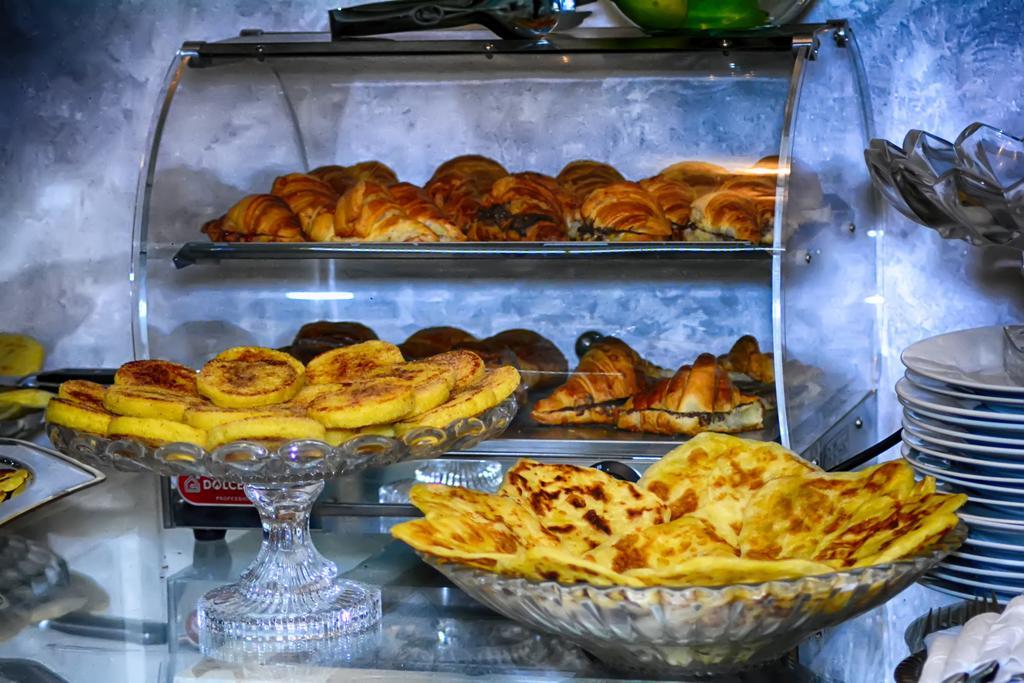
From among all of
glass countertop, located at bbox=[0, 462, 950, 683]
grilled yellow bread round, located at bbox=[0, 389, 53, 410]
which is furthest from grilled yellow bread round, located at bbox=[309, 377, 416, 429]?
grilled yellow bread round, located at bbox=[0, 389, 53, 410]

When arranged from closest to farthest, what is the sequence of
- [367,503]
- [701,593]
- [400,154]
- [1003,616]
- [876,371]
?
[701,593] < [1003,616] < [367,503] < [876,371] < [400,154]

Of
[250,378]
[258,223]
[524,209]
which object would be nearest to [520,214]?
[524,209]

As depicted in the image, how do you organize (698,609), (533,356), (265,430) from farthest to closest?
(533,356), (265,430), (698,609)

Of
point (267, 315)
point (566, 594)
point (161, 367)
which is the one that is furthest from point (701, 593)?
point (267, 315)

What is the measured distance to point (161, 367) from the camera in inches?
48.1

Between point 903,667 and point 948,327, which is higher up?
point 948,327

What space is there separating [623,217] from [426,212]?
0.25 m

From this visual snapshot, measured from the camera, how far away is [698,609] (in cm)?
84

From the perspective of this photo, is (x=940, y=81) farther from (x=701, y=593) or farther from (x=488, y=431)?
(x=701, y=593)

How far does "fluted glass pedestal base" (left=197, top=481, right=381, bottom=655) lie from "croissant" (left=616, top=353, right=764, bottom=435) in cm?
41

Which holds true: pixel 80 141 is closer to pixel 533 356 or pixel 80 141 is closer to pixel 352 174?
pixel 352 174

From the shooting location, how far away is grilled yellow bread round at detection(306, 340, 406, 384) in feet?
4.07

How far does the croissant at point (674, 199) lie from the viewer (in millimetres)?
1484

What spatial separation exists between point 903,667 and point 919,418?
0.27 meters
